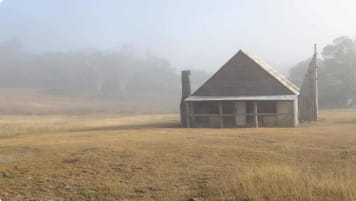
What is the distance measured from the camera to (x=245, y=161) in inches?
622

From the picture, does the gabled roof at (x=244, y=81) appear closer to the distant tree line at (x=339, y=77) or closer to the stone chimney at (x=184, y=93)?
the stone chimney at (x=184, y=93)

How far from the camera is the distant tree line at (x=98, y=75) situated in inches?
4165

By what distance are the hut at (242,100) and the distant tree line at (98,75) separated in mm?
62029

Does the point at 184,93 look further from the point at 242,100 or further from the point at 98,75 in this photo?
the point at 98,75

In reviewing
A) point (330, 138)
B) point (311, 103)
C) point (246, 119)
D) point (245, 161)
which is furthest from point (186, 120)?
point (245, 161)

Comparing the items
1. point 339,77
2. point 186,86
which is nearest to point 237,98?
point 186,86

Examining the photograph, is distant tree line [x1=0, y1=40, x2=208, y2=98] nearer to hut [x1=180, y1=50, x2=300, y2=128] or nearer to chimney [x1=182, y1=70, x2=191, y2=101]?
chimney [x1=182, y1=70, x2=191, y2=101]

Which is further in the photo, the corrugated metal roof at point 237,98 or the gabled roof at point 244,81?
the gabled roof at point 244,81

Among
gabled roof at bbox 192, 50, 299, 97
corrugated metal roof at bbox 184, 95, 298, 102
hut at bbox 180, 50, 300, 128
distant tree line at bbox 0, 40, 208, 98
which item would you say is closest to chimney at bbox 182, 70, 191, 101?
hut at bbox 180, 50, 300, 128

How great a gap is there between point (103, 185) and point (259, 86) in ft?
72.7

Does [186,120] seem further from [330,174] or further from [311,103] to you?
[330,174]

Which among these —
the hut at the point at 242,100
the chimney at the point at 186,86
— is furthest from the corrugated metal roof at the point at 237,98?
the chimney at the point at 186,86

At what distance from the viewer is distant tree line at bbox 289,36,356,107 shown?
204ft

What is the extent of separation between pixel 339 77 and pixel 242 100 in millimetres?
33877
